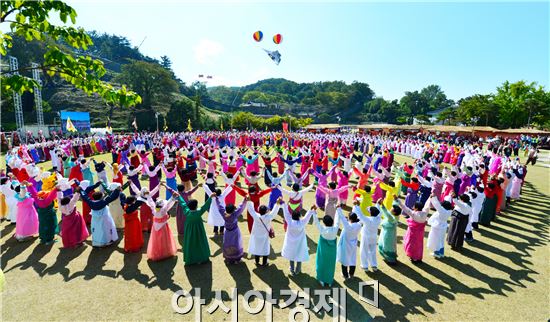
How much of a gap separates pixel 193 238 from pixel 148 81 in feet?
171

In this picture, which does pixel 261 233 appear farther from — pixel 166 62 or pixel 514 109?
pixel 166 62

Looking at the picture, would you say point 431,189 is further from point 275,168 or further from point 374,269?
point 275,168

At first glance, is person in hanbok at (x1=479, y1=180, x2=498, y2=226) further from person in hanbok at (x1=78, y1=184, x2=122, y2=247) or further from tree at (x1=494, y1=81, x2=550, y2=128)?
tree at (x1=494, y1=81, x2=550, y2=128)

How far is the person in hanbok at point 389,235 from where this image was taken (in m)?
5.63

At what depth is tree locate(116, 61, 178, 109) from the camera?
50.1m

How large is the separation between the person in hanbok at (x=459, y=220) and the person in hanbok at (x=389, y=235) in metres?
1.79

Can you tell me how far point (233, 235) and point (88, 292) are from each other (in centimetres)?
247

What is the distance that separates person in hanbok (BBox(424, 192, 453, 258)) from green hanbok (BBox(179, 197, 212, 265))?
4.49 meters

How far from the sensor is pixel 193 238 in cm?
551

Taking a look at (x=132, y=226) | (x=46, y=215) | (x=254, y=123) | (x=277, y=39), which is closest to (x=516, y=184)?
(x=132, y=226)

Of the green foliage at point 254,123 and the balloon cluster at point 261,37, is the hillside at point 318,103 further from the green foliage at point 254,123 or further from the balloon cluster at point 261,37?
the balloon cluster at point 261,37

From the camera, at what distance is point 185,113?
45062 millimetres

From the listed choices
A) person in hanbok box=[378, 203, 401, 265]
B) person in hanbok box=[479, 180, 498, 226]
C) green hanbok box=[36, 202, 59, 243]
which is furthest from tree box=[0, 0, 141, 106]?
person in hanbok box=[479, 180, 498, 226]

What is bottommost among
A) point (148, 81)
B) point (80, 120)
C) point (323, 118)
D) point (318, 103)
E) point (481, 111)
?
point (80, 120)
